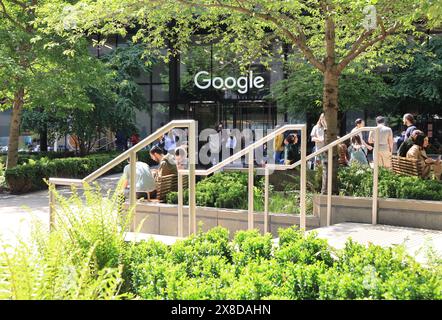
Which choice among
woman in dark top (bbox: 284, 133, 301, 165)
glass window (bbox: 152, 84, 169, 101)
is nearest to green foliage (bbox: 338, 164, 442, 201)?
woman in dark top (bbox: 284, 133, 301, 165)

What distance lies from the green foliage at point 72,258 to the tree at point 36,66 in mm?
10220

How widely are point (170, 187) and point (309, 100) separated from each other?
462 inches

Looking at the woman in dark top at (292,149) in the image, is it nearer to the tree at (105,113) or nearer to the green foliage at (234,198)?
the green foliage at (234,198)

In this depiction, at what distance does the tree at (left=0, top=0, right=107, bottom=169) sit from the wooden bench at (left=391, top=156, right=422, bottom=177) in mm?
8653

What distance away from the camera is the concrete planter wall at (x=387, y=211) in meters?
7.36

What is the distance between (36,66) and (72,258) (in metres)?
12.6

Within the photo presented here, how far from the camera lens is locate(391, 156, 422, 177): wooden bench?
371 inches

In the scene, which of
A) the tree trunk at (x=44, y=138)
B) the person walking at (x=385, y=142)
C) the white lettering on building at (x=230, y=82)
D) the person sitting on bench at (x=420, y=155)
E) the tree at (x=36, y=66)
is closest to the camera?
the person sitting on bench at (x=420, y=155)

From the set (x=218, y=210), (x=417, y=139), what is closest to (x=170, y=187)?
(x=218, y=210)

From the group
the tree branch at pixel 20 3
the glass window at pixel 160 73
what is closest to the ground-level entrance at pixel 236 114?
the glass window at pixel 160 73

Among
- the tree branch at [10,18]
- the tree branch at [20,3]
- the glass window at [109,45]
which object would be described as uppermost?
the glass window at [109,45]

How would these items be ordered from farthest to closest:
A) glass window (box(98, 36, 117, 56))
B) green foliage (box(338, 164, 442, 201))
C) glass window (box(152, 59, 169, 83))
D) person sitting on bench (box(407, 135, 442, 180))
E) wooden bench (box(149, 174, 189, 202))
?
glass window (box(152, 59, 169, 83)) < glass window (box(98, 36, 117, 56)) < person sitting on bench (box(407, 135, 442, 180)) < wooden bench (box(149, 174, 189, 202)) < green foliage (box(338, 164, 442, 201))

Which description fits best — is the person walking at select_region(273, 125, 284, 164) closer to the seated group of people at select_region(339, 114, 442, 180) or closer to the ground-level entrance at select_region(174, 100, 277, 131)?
the seated group of people at select_region(339, 114, 442, 180)

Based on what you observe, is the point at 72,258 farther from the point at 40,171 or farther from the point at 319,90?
the point at 319,90
